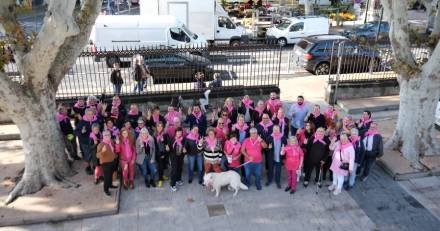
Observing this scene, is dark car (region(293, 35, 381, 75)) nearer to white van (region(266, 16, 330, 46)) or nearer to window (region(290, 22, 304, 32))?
white van (region(266, 16, 330, 46))

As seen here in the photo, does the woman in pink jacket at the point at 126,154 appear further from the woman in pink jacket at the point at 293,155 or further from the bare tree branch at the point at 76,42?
the woman in pink jacket at the point at 293,155

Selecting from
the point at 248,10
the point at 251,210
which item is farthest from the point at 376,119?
the point at 248,10

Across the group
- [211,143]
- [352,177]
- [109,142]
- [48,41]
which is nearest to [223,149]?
[211,143]

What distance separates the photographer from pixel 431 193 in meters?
8.62

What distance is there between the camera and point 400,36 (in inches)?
361

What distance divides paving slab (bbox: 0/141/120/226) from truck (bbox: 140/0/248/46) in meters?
15.2

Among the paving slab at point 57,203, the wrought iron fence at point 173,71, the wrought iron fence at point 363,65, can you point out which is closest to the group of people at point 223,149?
the paving slab at point 57,203

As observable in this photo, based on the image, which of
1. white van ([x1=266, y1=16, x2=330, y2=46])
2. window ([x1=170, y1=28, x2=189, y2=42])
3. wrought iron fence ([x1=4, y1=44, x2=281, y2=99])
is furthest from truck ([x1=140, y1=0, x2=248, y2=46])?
wrought iron fence ([x1=4, y1=44, x2=281, y2=99])

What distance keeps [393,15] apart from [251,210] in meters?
5.53

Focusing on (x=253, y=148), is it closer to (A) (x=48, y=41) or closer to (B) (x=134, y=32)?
(A) (x=48, y=41)

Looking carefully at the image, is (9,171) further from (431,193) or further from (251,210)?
(431,193)

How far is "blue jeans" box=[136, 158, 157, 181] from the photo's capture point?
8.49m

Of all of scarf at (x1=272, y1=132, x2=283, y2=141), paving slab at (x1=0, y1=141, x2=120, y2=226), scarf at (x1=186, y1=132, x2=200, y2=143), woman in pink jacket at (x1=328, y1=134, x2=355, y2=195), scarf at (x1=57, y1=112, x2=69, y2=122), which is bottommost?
paving slab at (x1=0, y1=141, x2=120, y2=226)

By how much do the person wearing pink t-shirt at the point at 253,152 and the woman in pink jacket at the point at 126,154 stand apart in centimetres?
231
